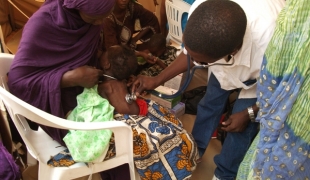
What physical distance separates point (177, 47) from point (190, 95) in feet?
1.91

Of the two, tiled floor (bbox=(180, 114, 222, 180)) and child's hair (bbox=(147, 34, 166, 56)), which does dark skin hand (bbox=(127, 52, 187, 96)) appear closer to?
tiled floor (bbox=(180, 114, 222, 180))

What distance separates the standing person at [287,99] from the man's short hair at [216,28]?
0.61 feet

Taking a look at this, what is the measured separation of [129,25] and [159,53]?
34 centimetres

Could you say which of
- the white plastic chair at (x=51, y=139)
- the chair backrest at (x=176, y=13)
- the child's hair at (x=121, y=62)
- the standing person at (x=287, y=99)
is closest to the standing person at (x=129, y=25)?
the chair backrest at (x=176, y=13)

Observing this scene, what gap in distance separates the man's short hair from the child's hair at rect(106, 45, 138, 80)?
1.44ft

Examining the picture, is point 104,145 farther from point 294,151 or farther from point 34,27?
point 294,151

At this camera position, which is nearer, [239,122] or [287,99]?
[287,99]

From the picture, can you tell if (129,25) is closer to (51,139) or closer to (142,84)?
(142,84)

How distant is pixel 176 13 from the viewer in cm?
202

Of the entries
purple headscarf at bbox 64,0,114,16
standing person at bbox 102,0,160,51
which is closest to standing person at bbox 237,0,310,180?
A: purple headscarf at bbox 64,0,114,16

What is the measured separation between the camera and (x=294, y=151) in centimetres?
95

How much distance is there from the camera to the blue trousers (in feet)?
5.00

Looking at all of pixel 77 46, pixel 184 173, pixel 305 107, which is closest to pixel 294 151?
pixel 305 107

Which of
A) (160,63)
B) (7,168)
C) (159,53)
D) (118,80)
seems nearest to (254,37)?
(118,80)
